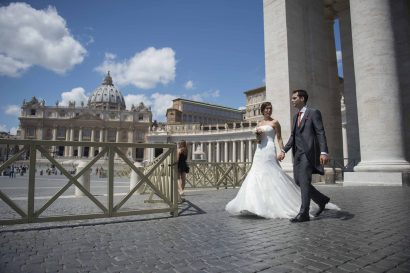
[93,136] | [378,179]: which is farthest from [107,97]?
[378,179]

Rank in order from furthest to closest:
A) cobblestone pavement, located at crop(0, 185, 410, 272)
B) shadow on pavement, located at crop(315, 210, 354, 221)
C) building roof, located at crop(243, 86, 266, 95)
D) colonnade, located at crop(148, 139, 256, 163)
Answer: building roof, located at crop(243, 86, 266, 95)
colonnade, located at crop(148, 139, 256, 163)
shadow on pavement, located at crop(315, 210, 354, 221)
cobblestone pavement, located at crop(0, 185, 410, 272)

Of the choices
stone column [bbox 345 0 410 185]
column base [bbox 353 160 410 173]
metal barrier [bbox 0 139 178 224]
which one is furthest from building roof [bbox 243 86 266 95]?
metal barrier [bbox 0 139 178 224]

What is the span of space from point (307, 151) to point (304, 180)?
0.51 meters

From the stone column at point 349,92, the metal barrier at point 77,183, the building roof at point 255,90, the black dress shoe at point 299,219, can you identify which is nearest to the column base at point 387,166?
the stone column at point 349,92

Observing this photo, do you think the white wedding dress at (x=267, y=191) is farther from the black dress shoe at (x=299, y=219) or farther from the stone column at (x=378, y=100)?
the stone column at (x=378, y=100)

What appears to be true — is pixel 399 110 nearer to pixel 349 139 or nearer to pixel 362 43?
pixel 362 43

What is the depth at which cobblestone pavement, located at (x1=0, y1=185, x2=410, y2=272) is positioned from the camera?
261cm

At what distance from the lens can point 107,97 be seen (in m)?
150

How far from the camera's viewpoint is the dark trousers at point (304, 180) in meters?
4.71

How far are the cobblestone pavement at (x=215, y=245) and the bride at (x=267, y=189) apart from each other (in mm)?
240

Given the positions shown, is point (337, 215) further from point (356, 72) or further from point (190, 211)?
point (356, 72)

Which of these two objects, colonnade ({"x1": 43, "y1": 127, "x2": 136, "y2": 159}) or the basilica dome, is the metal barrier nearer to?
colonnade ({"x1": 43, "y1": 127, "x2": 136, "y2": 159})

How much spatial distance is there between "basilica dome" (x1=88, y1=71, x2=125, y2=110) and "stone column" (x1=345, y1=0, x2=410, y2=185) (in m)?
144

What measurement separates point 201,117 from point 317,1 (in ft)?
346
